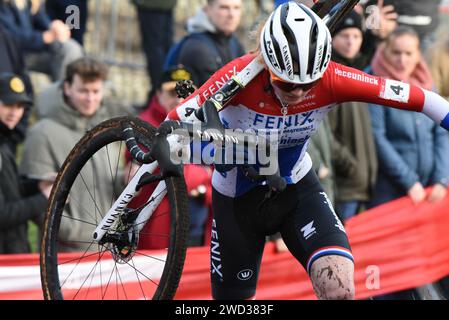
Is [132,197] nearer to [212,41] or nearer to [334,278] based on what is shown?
[334,278]

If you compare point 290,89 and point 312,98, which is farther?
point 312,98

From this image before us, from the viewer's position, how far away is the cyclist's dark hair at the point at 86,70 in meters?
8.92

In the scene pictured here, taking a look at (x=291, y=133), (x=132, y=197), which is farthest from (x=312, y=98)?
(x=132, y=197)

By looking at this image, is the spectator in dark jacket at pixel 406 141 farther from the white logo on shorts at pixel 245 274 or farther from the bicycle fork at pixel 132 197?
the bicycle fork at pixel 132 197

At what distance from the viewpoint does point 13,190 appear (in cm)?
843

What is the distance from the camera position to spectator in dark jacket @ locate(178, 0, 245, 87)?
30.4ft

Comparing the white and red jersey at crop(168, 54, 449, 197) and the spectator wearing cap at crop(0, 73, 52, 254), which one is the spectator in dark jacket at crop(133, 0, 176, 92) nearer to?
the spectator wearing cap at crop(0, 73, 52, 254)

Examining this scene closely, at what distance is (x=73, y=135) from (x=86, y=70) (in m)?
0.55

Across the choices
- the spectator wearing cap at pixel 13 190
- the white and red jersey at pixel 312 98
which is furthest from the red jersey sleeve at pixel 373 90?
the spectator wearing cap at pixel 13 190

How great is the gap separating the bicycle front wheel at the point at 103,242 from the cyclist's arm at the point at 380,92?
1088mm

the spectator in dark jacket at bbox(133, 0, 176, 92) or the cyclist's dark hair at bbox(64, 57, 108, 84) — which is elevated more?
the cyclist's dark hair at bbox(64, 57, 108, 84)

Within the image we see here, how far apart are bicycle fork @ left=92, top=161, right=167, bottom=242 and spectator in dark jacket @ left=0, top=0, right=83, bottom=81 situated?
432cm

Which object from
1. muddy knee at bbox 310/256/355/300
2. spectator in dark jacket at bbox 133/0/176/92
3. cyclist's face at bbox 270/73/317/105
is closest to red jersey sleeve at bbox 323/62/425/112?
cyclist's face at bbox 270/73/317/105

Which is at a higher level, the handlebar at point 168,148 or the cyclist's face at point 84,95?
the handlebar at point 168,148
